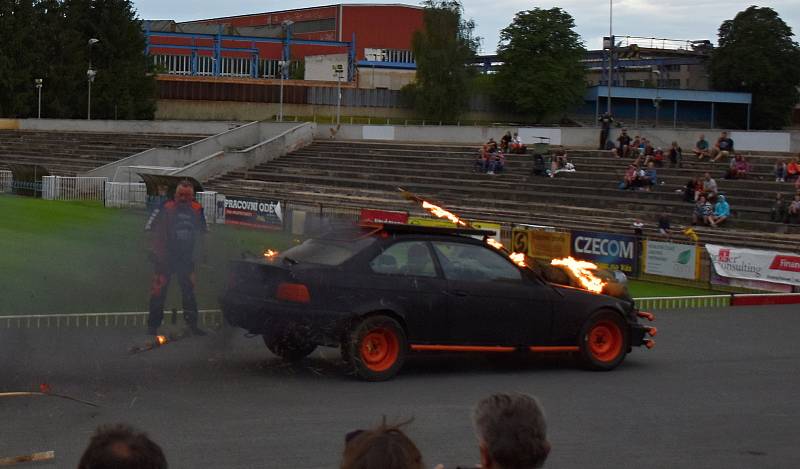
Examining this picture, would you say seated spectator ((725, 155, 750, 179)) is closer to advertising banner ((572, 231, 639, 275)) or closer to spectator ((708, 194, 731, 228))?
spectator ((708, 194, 731, 228))

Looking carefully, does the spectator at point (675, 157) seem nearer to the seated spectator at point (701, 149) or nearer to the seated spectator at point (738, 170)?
the seated spectator at point (701, 149)

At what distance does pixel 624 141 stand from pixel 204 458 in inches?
1259

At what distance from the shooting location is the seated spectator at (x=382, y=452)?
9.38 ft

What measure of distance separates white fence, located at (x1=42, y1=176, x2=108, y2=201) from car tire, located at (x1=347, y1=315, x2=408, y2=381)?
2951cm

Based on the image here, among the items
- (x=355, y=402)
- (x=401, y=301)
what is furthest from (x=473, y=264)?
(x=355, y=402)

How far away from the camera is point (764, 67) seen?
72812 mm

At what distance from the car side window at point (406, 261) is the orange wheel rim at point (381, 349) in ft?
1.96

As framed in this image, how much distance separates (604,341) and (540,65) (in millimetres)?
68866

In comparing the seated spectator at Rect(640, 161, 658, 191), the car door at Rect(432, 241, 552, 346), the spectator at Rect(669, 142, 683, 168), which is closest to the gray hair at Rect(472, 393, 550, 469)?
the car door at Rect(432, 241, 552, 346)

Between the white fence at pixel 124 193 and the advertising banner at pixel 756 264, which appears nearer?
the advertising banner at pixel 756 264

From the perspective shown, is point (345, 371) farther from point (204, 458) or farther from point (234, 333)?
point (204, 458)

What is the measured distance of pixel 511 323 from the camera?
1059cm

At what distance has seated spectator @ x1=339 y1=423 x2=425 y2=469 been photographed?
2.86 metres

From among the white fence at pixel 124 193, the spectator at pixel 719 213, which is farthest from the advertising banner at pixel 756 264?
the white fence at pixel 124 193
